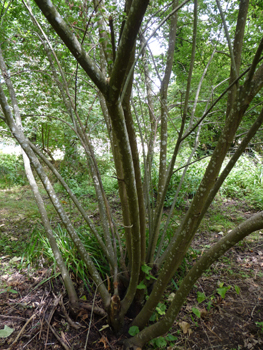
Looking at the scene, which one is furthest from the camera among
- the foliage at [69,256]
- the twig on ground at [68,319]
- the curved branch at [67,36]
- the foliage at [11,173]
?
the foliage at [11,173]

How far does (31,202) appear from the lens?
17.7ft

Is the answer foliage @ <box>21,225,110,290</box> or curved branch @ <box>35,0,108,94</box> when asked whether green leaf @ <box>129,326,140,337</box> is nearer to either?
foliage @ <box>21,225,110,290</box>

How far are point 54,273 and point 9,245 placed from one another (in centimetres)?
135

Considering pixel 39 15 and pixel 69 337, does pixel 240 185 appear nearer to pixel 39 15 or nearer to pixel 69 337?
pixel 69 337

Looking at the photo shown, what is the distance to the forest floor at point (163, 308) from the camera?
1.81 m

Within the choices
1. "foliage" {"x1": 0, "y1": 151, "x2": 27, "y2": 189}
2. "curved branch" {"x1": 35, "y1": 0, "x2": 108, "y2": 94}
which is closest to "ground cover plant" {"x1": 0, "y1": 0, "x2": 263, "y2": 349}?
"curved branch" {"x1": 35, "y1": 0, "x2": 108, "y2": 94}

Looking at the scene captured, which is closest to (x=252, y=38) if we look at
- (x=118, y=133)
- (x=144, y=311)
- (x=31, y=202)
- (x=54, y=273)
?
(x=118, y=133)

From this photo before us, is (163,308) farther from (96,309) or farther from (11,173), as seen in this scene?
(11,173)

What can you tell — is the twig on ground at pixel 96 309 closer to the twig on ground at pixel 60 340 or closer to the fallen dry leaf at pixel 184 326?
the twig on ground at pixel 60 340

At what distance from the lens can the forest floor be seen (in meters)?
1.81

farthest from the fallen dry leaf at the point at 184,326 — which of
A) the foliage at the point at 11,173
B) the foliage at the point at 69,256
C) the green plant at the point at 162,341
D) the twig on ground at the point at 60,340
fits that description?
the foliage at the point at 11,173

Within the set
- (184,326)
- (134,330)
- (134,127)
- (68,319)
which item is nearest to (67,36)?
(134,127)

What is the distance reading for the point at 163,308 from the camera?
1.95 metres

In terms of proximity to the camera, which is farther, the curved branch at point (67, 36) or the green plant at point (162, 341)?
the green plant at point (162, 341)
